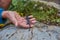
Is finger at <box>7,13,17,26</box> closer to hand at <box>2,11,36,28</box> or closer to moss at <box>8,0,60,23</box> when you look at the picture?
hand at <box>2,11,36,28</box>

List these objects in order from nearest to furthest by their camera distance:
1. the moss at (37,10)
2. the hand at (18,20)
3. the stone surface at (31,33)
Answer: the stone surface at (31,33) → the hand at (18,20) → the moss at (37,10)

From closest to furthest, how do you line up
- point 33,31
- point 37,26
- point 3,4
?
point 33,31
point 37,26
point 3,4

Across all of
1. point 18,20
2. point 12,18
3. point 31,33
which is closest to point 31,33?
point 31,33

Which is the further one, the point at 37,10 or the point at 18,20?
the point at 37,10

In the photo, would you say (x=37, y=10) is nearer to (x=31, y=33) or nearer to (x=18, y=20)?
(x=18, y=20)

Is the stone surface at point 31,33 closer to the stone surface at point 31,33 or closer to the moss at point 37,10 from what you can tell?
the stone surface at point 31,33

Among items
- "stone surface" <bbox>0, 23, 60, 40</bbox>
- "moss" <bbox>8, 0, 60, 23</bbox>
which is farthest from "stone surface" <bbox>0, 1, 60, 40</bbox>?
"moss" <bbox>8, 0, 60, 23</bbox>

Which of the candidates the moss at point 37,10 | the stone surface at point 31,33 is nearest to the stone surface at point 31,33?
the stone surface at point 31,33

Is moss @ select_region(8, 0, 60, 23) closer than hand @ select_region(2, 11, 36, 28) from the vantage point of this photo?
No

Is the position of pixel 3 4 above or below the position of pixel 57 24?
above

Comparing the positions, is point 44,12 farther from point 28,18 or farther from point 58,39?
point 58,39

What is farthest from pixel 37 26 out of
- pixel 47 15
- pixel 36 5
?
pixel 36 5
